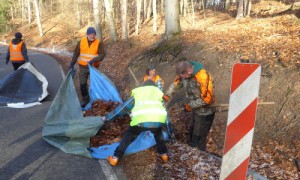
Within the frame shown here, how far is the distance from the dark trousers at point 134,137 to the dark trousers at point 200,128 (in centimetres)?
100

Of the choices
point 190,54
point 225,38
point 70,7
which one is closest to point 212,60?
point 190,54

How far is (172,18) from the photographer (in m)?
11.3

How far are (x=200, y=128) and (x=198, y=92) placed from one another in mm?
854

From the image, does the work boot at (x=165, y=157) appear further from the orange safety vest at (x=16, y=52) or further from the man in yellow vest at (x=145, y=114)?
the orange safety vest at (x=16, y=52)

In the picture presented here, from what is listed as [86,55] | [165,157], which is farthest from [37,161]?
[86,55]

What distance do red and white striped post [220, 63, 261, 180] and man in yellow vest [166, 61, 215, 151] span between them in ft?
6.54

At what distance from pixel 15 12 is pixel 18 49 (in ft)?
184

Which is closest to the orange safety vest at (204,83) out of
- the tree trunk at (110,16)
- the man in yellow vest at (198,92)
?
the man in yellow vest at (198,92)

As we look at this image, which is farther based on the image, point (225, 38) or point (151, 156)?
point (225, 38)

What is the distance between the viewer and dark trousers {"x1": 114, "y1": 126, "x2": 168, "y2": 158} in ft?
15.1

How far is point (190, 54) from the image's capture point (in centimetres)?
937

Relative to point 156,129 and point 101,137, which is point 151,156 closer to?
point 156,129

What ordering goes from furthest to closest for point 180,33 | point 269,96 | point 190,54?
point 180,33, point 190,54, point 269,96

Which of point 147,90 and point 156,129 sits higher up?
point 147,90
